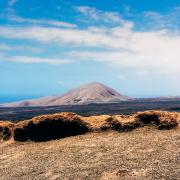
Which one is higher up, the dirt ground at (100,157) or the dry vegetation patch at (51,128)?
the dry vegetation patch at (51,128)

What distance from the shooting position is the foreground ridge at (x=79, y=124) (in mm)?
39500

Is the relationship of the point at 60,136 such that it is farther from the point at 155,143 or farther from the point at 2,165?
the point at 155,143

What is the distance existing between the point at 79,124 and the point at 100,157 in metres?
10.0

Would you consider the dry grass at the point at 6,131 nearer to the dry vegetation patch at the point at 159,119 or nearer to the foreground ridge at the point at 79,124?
the foreground ridge at the point at 79,124

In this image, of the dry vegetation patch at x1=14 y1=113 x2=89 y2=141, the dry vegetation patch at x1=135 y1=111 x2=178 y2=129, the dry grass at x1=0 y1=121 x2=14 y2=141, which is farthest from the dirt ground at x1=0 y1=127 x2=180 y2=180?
the dry grass at x1=0 y1=121 x2=14 y2=141

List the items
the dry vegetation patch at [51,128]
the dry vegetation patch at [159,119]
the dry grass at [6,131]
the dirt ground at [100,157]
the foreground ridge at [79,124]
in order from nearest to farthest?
the dirt ground at [100,157], the dry vegetation patch at [159,119], the foreground ridge at [79,124], the dry vegetation patch at [51,128], the dry grass at [6,131]

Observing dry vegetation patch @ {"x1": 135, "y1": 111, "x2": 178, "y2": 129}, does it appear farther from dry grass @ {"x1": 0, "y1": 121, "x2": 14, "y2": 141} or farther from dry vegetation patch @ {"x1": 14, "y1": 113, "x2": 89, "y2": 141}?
dry grass @ {"x1": 0, "y1": 121, "x2": 14, "y2": 141}

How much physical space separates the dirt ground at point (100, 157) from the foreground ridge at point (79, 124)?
3.07ft

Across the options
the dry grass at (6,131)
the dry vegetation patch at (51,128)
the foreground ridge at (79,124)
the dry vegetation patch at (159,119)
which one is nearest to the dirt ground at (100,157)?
the dry vegetation patch at (159,119)

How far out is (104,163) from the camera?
30.2 meters

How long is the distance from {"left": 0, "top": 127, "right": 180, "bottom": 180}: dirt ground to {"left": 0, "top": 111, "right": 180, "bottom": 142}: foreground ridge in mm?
935

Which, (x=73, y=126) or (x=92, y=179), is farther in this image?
(x=73, y=126)

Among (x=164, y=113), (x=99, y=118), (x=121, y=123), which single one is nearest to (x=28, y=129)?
(x=99, y=118)

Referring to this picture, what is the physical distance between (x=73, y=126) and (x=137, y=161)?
1342 centimetres
